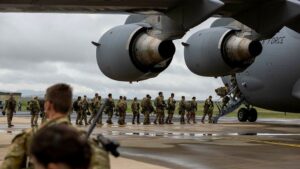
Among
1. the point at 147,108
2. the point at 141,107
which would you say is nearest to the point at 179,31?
the point at 147,108

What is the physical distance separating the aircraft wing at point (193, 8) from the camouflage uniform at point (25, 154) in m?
9.26

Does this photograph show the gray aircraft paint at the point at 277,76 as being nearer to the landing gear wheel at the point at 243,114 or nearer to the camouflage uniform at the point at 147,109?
the landing gear wheel at the point at 243,114

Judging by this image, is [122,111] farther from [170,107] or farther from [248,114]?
[248,114]

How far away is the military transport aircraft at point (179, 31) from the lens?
1282 cm

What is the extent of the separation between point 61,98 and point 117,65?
1099cm

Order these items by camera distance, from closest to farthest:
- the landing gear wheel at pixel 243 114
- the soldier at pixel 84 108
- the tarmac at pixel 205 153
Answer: the tarmac at pixel 205 153, the soldier at pixel 84 108, the landing gear wheel at pixel 243 114

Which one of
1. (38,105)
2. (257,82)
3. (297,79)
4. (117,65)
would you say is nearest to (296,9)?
(117,65)

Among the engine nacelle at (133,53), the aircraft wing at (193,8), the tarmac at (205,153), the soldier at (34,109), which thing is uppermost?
the aircraft wing at (193,8)

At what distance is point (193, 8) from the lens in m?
12.7

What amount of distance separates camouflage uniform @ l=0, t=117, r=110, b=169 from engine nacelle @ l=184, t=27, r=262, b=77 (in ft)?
37.5

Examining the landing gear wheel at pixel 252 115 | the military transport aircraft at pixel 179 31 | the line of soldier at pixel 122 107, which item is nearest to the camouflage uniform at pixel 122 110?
the line of soldier at pixel 122 107

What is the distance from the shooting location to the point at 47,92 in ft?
11.1

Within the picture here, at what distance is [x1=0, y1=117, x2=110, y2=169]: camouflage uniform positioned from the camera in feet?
10.7

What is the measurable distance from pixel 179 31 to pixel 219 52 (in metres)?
1.66
